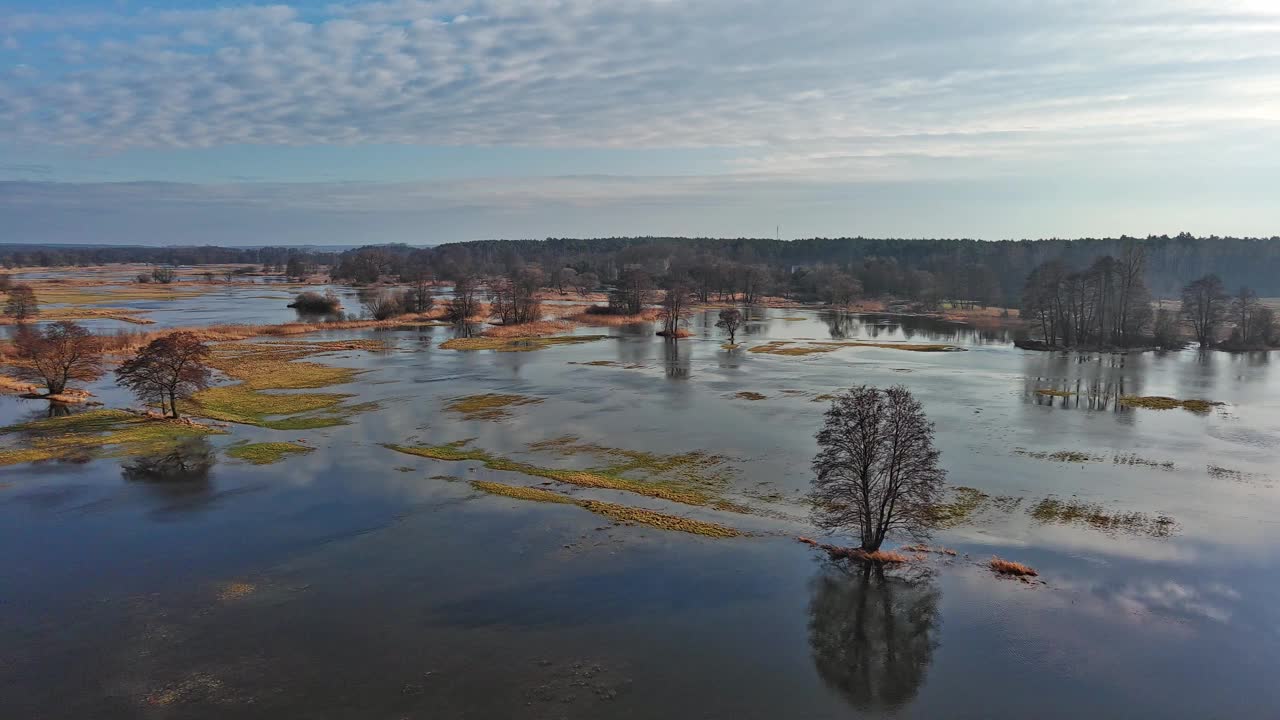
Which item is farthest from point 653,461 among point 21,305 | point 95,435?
point 21,305

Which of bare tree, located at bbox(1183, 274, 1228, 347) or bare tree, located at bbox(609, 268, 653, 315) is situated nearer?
bare tree, located at bbox(1183, 274, 1228, 347)

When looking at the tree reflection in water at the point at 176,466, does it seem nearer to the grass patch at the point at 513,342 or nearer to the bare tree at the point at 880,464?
the bare tree at the point at 880,464

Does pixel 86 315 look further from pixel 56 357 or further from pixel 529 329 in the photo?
pixel 56 357

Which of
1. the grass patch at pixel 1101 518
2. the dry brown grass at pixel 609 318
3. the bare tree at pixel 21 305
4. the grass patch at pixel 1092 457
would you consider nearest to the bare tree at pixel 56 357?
the bare tree at pixel 21 305

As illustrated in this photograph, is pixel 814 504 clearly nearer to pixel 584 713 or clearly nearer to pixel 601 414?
pixel 584 713

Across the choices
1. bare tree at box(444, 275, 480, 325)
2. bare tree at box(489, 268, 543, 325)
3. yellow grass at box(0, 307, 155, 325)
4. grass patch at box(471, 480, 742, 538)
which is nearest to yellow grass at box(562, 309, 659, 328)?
bare tree at box(489, 268, 543, 325)

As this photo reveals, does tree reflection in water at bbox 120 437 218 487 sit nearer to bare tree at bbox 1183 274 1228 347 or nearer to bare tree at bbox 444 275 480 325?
bare tree at bbox 444 275 480 325

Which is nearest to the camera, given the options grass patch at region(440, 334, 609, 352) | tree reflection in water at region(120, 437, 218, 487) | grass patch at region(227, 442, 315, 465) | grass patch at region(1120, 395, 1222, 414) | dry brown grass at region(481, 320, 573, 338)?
tree reflection in water at region(120, 437, 218, 487)
